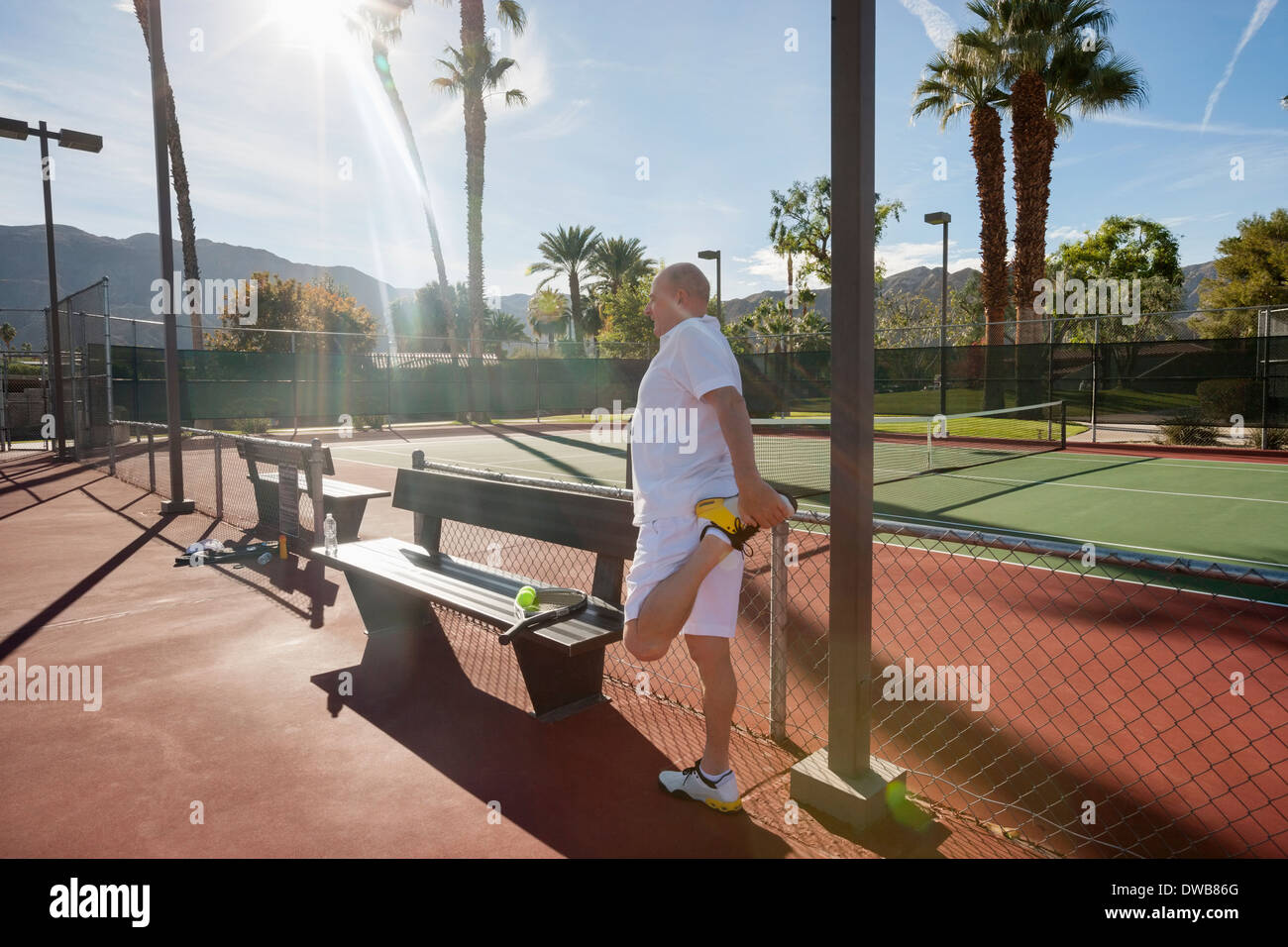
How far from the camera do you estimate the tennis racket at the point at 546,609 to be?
11.6ft

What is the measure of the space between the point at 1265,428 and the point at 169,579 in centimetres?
1958

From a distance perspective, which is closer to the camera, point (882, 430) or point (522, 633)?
point (522, 633)

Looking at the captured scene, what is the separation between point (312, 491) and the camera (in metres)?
6.62

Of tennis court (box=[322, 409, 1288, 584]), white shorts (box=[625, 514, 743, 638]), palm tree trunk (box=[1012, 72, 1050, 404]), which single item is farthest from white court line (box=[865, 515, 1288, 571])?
palm tree trunk (box=[1012, 72, 1050, 404])

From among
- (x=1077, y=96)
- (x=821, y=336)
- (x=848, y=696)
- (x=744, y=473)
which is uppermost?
(x=1077, y=96)

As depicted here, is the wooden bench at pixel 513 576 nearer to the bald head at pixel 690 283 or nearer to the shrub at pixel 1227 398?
the bald head at pixel 690 283

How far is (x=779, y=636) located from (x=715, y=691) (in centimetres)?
82

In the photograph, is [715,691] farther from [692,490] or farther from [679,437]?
[679,437]

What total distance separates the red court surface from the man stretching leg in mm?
697

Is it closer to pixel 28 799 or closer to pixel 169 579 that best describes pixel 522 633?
pixel 28 799

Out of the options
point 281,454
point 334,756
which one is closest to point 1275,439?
point 281,454
